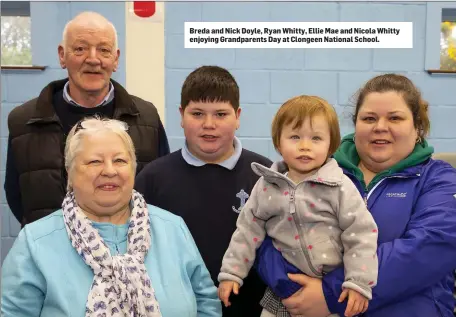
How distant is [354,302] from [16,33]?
214 cm

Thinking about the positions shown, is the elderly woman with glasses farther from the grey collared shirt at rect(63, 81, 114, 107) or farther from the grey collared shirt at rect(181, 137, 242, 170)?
the grey collared shirt at rect(63, 81, 114, 107)

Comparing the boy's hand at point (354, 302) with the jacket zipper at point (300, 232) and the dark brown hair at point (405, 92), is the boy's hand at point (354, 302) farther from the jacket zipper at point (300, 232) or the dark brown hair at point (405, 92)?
the dark brown hair at point (405, 92)

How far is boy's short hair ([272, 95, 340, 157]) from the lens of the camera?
1.42m

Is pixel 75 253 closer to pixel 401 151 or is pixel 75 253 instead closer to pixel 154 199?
pixel 154 199

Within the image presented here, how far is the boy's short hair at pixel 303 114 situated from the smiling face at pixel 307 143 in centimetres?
1

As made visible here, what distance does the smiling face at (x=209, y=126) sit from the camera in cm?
165

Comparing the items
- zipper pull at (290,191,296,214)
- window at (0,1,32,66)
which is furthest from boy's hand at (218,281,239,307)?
window at (0,1,32,66)

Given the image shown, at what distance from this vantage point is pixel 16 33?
258 cm

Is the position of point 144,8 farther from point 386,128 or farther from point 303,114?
point 386,128

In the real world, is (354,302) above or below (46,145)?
below

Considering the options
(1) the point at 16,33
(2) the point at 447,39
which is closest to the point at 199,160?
(1) the point at 16,33

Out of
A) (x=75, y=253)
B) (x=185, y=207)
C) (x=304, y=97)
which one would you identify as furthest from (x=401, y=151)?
(x=75, y=253)

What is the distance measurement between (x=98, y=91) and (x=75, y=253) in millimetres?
816

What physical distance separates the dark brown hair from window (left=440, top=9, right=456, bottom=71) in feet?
4.01
